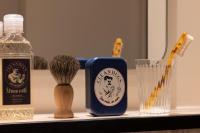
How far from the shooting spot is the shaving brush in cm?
69

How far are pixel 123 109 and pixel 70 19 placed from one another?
0.23 metres

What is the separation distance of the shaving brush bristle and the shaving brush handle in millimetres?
13

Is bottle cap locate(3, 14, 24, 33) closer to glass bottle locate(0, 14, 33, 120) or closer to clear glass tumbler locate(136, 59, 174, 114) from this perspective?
glass bottle locate(0, 14, 33, 120)

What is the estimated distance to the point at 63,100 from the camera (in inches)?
27.2

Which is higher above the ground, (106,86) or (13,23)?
(13,23)

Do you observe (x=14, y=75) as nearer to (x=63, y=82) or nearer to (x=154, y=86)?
(x=63, y=82)

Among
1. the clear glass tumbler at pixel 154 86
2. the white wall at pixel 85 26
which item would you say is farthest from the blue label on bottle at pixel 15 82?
the clear glass tumbler at pixel 154 86

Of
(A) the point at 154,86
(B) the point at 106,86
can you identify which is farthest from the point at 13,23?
(A) the point at 154,86

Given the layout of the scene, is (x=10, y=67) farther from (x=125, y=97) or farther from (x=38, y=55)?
(x=125, y=97)

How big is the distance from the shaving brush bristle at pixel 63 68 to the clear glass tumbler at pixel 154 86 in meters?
0.17

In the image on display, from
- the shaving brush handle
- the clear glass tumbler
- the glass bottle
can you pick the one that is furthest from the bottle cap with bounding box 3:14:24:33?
the clear glass tumbler

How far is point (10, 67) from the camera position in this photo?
680 millimetres

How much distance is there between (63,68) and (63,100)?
0.06 m

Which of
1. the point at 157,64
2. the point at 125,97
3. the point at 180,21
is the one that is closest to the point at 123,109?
the point at 125,97
